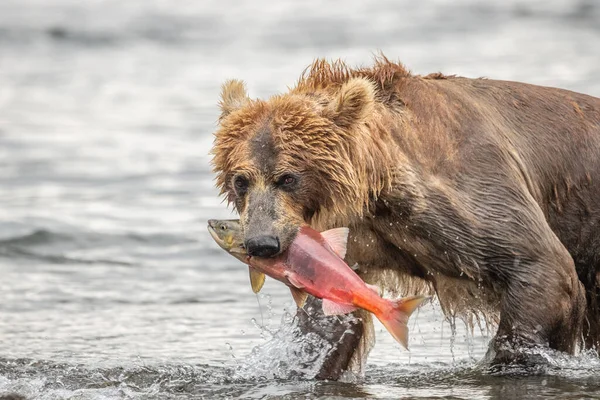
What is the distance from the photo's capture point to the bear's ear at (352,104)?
6770mm

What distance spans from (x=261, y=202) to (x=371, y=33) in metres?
14.9

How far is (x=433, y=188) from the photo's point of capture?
700 cm

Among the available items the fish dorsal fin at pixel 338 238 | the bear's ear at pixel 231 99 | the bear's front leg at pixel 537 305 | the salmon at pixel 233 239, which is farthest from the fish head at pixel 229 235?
the bear's front leg at pixel 537 305

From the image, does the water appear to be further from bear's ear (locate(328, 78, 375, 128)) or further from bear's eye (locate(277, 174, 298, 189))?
bear's ear (locate(328, 78, 375, 128))

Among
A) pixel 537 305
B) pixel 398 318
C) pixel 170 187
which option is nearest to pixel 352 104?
pixel 398 318

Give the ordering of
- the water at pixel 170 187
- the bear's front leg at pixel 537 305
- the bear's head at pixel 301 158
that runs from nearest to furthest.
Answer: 1. the bear's head at pixel 301 158
2. the bear's front leg at pixel 537 305
3. the water at pixel 170 187

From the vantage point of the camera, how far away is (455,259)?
23.0 ft

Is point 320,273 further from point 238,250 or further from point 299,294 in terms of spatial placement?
point 238,250

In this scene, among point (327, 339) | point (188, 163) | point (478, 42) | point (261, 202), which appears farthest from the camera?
point (478, 42)

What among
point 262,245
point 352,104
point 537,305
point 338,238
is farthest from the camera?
point 537,305

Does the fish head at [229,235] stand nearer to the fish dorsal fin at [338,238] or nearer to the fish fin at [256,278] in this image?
the fish fin at [256,278]

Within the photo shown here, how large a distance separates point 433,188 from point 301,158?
77 cm

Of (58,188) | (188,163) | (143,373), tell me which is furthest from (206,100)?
(143,373)

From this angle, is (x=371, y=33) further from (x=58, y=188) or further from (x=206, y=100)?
(x=58, y=188)
